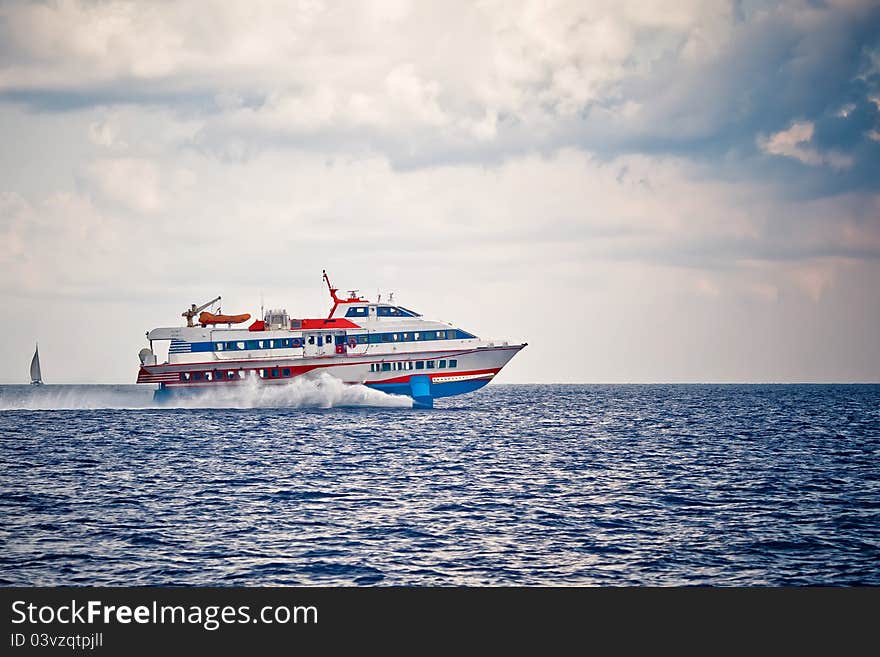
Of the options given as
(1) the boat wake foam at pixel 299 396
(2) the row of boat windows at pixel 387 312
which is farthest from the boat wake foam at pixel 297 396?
(2) the row of boat windows at pixel 387 312

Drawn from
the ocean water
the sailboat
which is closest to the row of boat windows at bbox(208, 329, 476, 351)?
the ocean water

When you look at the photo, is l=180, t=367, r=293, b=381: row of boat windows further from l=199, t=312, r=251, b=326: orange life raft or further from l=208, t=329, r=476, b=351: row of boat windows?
l=199, t=312, r=251, b=326: orange life raft

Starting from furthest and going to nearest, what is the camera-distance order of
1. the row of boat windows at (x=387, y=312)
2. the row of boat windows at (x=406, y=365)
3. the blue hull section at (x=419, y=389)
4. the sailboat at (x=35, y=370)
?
1. the sailboat at (x=35, y=370)
2. the row of boat windows at (x=387, y=312)
3. the blue hull section at (x=419, y=389)
4. the row of boat windows at (x=406, y=365)

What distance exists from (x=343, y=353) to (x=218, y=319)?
1181 cm

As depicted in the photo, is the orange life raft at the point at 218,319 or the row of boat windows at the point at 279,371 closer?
the row of boat windows at the point at 279,371

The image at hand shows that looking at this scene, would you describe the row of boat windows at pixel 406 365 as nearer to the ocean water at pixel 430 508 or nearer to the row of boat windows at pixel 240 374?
the row of boat windows at pixel 240 374

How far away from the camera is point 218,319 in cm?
7631

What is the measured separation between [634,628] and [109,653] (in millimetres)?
9474

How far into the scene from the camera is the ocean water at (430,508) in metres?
21.4

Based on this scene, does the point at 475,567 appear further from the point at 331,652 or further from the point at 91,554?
the point at 91,554

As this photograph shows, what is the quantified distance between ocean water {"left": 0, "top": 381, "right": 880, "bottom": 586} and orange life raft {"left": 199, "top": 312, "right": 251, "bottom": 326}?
1847 centimetres

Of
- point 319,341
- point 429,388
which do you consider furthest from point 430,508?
point 319,341

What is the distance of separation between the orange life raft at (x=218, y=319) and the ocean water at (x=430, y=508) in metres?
18.5

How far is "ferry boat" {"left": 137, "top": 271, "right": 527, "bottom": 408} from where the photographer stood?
73.6 meters
